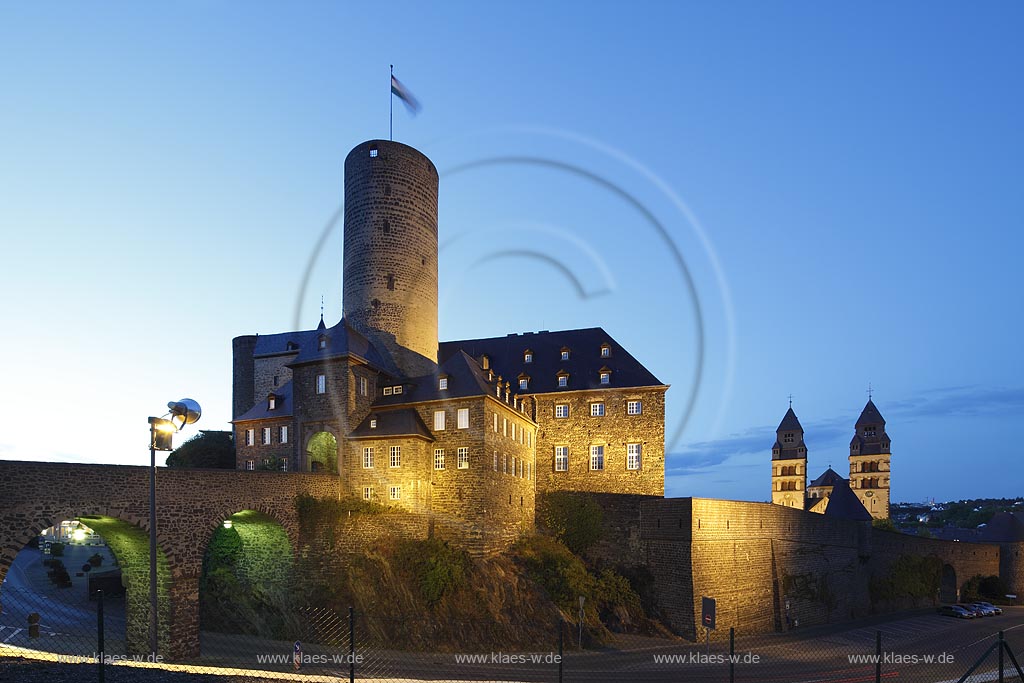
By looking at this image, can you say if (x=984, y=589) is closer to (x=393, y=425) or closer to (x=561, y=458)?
(x=561, y=458)

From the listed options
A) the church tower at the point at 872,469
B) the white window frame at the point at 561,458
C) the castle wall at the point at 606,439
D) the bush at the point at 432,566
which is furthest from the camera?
the church tower at the point at 872,469

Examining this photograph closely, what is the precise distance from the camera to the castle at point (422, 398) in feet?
130

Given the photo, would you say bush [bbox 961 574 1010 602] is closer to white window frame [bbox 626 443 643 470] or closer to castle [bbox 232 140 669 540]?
castle [bbox 232 140 669 540]

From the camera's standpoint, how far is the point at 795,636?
42.3 metres

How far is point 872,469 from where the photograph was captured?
334 feet

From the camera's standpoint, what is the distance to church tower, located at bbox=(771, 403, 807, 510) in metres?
102

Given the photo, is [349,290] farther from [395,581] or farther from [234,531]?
[395,581]

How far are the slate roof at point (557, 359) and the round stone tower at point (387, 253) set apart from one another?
540 centimetres

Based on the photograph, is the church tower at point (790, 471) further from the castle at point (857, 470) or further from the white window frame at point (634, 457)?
the white window frame at point (634, 457)

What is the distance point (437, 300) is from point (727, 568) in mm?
26058

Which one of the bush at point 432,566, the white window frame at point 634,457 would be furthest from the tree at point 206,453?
the white window frame at point 634,457

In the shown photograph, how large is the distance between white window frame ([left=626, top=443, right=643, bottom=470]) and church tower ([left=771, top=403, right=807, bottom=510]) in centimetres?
5777

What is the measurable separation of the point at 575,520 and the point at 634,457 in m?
9.10

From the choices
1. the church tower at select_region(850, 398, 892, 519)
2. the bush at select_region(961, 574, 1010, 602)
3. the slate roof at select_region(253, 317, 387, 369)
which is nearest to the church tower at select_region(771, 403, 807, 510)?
the church tower at select_region(850, 398, 892, 519)
